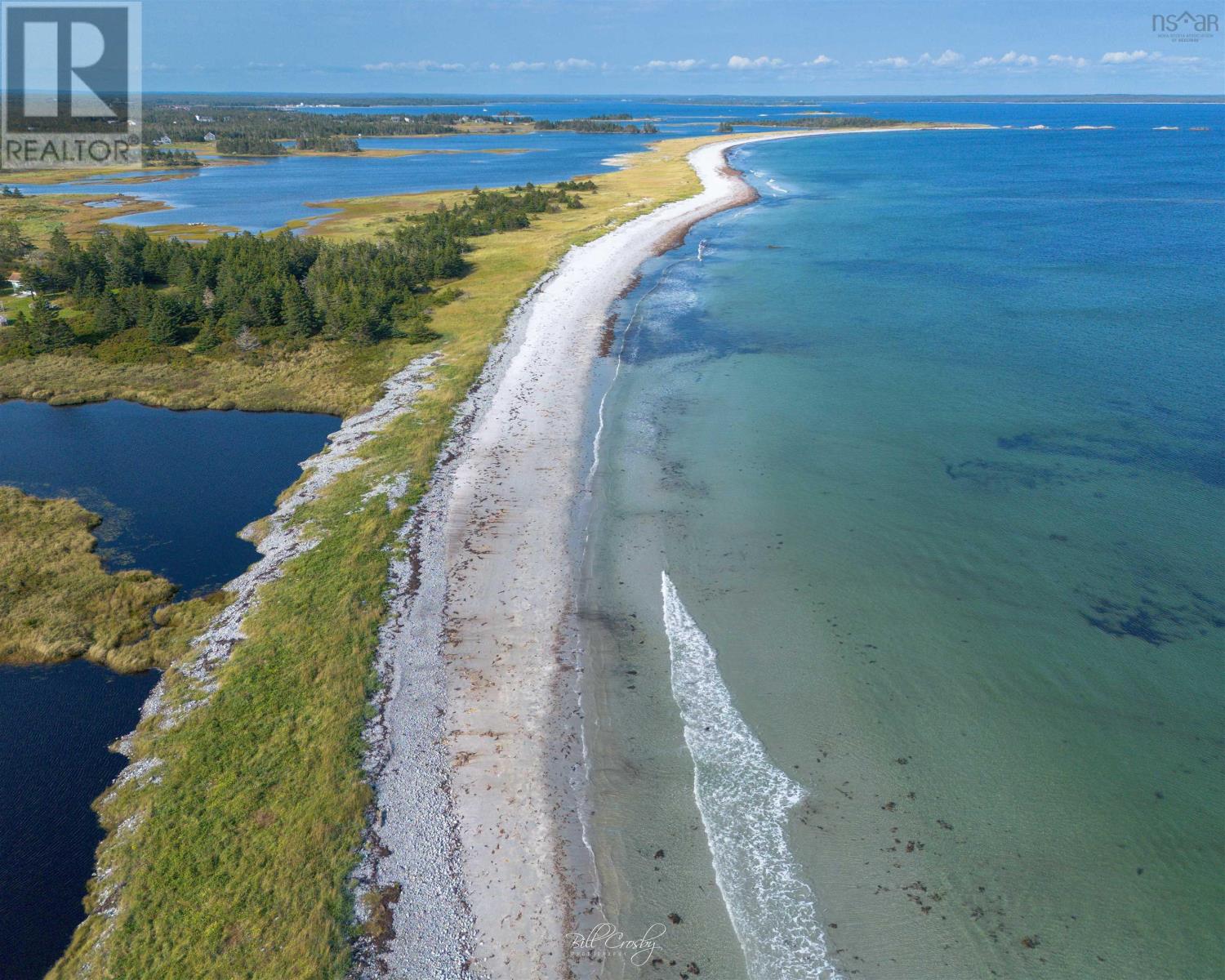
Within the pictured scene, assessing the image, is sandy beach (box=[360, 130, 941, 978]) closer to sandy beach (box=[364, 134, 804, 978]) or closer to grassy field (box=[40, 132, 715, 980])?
sandy beach (box=[364, 134, 804, 978])

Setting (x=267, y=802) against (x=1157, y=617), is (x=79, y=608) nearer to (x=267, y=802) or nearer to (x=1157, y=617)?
(x=267, y=802)

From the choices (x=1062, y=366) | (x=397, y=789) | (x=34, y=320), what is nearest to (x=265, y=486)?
(x=397, y=789)

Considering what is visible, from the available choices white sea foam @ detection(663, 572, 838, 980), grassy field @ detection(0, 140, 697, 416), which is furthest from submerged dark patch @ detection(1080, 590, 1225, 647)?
grassy field @ detection(0, 140, 697, 416)

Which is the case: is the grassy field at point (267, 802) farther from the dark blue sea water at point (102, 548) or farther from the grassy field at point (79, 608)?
the grassy field at point (79, 608)

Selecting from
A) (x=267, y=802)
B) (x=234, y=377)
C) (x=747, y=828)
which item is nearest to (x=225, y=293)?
(x=234, y=377)

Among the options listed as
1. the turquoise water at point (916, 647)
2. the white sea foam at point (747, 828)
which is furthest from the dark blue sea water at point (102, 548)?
the white sea foam at point (747, 828)

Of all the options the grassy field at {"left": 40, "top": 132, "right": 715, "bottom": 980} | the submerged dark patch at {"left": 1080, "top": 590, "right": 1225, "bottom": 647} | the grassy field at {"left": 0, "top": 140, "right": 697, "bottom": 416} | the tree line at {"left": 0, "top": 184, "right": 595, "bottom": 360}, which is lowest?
the grassy field at {"left": 40, "top": 132, "right": 715, "bottom": 980}
